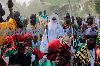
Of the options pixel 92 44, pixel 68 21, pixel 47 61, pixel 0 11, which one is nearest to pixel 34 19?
pixel 68 21

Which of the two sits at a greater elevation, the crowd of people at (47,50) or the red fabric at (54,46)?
the red fabric at (54,46)

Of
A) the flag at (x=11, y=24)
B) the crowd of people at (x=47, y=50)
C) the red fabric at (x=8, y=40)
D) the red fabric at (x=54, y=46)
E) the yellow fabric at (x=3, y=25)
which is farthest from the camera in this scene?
the flag at (x=11, y=24)

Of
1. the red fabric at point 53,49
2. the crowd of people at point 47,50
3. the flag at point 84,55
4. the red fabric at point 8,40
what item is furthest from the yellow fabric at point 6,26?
the red fabric at point 53,49

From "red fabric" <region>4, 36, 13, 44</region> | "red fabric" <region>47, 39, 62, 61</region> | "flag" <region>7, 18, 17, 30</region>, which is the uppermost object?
"red fabric" <region>47, 39, 62, 61</region>

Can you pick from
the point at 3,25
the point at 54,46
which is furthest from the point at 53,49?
the point at 3,25

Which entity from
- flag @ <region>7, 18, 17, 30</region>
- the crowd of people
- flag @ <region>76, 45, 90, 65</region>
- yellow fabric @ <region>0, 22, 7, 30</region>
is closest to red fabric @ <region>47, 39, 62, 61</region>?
the crowd of people

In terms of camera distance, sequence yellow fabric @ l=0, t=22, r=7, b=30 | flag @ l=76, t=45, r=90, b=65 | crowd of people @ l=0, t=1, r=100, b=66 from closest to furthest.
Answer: crowd of people @ l=0, t=1, r=100, b=66, flag @ l=76, t=45, r=90, b=65, yellow fabric @ l=0, t=22, r=7, b=30

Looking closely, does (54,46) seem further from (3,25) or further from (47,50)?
(3,25)

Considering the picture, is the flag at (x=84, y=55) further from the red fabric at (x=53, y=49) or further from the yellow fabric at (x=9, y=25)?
the yellow fabric at (x=9, y=25)

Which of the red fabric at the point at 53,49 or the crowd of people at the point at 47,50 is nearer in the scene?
the crowd of people at the point at 47,50

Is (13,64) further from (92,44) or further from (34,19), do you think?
(34,19)

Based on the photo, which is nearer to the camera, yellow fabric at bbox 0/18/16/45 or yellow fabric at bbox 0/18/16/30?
yellow fabric at bbox 0/18/16/45

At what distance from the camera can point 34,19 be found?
17.0 m

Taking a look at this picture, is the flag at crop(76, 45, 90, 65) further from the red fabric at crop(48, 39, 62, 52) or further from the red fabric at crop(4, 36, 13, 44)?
the red fabric at crop(4, 36, 13, 44)
